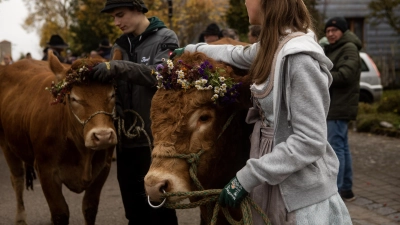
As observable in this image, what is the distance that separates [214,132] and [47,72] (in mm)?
3915

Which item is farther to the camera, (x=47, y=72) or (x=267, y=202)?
(x=47, y=72)

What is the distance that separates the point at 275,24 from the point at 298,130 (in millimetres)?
517

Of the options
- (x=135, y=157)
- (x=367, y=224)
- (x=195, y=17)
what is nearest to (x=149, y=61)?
(x=135, y=157)

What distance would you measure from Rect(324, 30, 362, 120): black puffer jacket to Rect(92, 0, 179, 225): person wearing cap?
296 cm

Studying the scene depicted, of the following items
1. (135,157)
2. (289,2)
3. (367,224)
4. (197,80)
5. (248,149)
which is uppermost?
(289,2)

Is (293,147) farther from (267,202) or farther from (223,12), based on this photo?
(223,12)

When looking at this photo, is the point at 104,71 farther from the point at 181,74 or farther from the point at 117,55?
the point at 181,74

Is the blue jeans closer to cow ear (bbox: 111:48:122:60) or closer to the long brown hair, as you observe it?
cow ear (bbox: 111:48:122:60)

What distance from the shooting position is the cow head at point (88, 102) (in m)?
4.64

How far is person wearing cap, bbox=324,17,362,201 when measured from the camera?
7.17 m

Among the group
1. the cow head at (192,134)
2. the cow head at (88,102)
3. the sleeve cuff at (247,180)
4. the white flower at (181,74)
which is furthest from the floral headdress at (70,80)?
the sleeve cuff at (247,180)

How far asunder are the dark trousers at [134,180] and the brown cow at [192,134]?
5.43 ft

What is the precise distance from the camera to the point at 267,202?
2.89 meters

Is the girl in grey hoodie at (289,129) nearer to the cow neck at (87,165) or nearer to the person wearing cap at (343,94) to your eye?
the cow neck at (87,165)
